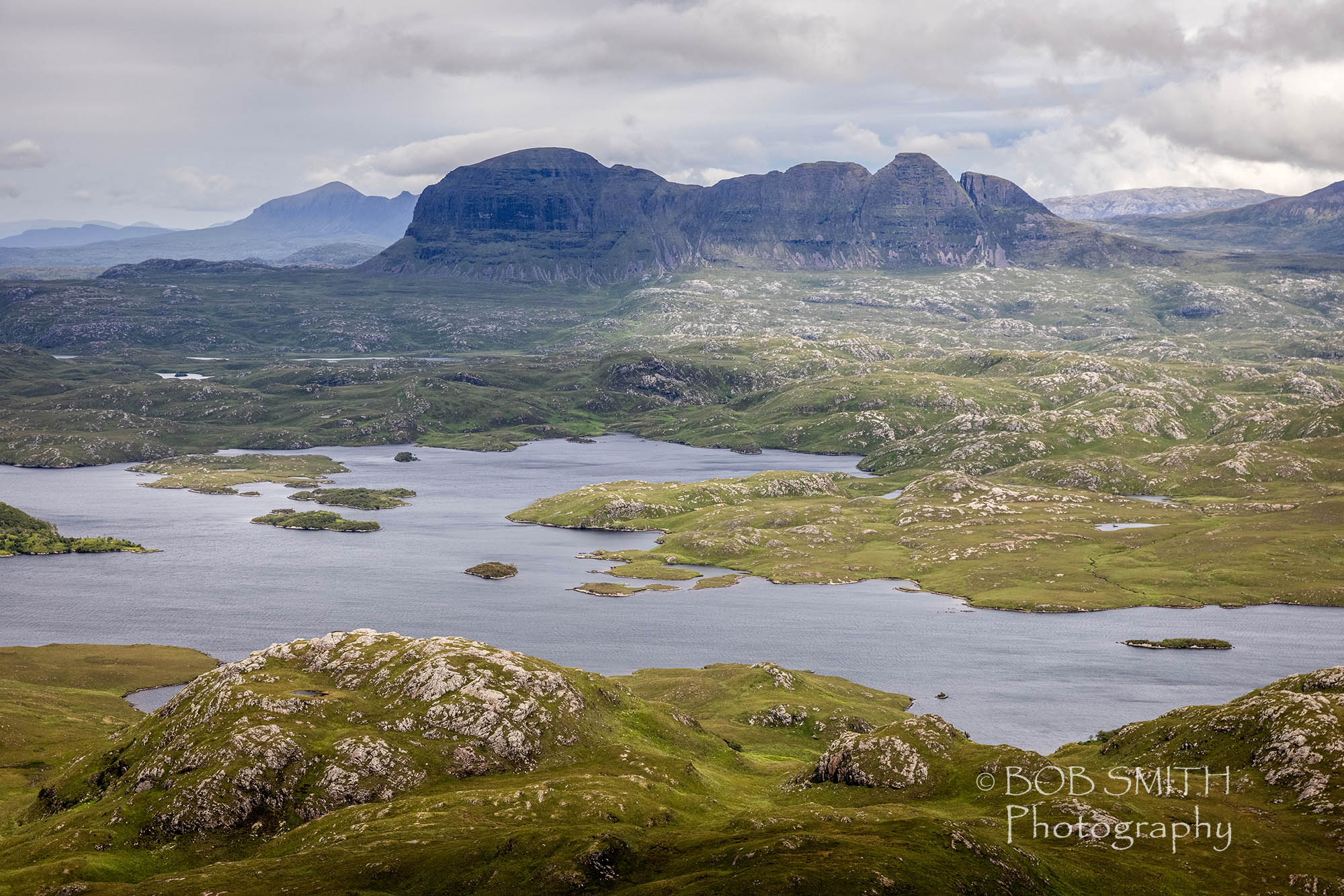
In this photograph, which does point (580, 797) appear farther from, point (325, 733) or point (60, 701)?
point (60, 701)

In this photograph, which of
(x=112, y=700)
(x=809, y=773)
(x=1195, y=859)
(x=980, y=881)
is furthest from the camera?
(x=112, y=700)

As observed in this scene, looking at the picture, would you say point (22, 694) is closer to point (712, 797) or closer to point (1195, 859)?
point (712, 797)

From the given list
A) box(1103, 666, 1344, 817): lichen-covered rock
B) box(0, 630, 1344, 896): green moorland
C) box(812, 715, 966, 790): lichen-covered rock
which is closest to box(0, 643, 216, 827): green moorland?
box(0, 630, 1344, 896): green moorland

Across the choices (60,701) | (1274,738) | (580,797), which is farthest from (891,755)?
(60,701)

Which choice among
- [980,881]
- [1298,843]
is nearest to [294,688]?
[980,881]

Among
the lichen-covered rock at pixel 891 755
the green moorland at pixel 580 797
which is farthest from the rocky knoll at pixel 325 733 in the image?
the lichen-covered rock at pixel 891 755

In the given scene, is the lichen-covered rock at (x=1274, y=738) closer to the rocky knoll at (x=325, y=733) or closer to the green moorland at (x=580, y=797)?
the green moorland at (x=580, y=797)

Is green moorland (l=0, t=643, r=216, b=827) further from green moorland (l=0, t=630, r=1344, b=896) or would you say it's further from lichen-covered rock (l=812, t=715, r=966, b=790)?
lichen-covered rock (l=812, t=715, r=966, b=790)
